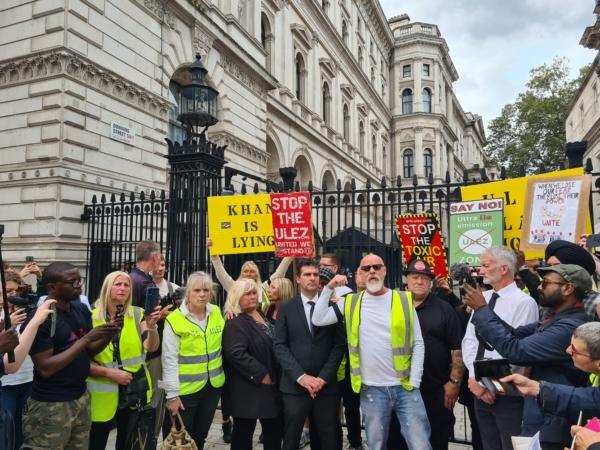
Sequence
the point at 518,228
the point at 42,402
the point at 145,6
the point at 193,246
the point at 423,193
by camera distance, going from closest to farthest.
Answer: the point at 42,402, the point at 518,228, the point at 423,193, the point at 193,246, the point at 145,6

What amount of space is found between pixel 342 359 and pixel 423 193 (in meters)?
2.70

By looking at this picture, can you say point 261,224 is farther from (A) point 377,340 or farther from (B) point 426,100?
(B) point 426,100

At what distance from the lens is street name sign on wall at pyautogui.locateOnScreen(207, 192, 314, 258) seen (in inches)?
237

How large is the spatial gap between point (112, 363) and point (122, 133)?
839 centimetres

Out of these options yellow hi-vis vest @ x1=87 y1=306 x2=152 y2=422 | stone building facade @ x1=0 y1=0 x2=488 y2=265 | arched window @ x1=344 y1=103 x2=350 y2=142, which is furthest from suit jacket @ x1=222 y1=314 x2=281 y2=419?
arched window @ x1=344 y1=103 x2=350 y2=142

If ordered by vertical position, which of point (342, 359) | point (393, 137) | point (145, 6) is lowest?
point (342, 359)

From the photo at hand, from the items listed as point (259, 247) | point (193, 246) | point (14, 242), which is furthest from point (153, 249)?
point (14, 242)

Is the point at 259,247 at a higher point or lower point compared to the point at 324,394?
higher

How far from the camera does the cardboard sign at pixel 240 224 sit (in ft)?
21.3

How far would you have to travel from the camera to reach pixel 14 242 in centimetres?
985

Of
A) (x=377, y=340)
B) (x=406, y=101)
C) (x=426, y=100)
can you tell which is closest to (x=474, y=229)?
(x=377, y=340)

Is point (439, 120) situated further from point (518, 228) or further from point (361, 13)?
point (518, 228)

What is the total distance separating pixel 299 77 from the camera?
87.7 ft

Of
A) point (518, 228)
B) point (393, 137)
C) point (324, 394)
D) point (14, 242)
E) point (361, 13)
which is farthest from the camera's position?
point (393, 137)
